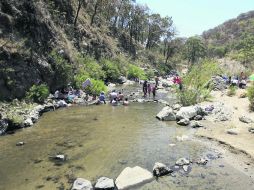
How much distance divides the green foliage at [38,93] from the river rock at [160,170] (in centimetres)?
1609

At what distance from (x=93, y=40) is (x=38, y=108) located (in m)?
32.2

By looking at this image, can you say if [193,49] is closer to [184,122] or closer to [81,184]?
[184,122]

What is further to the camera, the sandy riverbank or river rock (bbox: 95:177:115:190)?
the sandy riverbank

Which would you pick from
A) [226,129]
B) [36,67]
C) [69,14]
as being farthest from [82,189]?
[69,14]

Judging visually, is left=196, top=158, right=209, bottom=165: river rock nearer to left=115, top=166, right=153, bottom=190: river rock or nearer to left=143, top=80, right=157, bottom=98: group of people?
left=115, top=166, right=153, bottom=190: river rock

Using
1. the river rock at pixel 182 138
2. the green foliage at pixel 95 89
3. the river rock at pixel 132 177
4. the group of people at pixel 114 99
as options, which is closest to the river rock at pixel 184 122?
the river rock at pixel 182 138

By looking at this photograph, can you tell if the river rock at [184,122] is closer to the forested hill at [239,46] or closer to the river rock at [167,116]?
the river rock at [167,116]

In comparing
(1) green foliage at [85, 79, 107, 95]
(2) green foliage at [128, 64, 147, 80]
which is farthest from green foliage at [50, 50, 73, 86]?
(2) green foliage at [128, 64, 147, 80]

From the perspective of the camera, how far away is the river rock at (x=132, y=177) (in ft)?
44.1

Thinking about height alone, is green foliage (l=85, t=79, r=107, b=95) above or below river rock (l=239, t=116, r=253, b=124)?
above

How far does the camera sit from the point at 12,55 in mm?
27484

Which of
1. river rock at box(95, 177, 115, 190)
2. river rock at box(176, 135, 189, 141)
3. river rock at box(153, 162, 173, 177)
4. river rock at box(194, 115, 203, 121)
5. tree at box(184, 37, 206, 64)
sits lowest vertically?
river rock at box(95, 177, 115, 190)

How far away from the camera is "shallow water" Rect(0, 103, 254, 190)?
14.0 meters

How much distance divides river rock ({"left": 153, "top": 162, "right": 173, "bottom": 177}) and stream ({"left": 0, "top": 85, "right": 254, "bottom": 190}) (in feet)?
0.99
